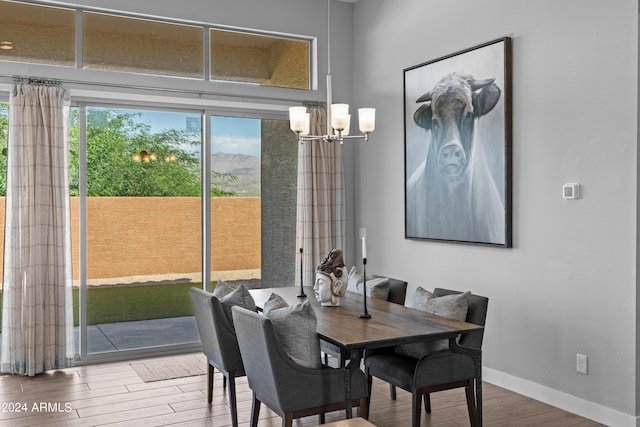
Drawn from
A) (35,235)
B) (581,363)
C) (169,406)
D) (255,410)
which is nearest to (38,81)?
(35,235)

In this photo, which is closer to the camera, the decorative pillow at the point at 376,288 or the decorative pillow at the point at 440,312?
the decorative pillow at the point at 440,312

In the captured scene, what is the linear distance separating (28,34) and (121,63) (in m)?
0.75

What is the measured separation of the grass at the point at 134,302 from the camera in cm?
543

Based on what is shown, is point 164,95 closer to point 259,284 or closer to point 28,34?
point 28,34

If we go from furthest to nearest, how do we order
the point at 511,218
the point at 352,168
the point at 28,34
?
the point at 352,168 < the point at 28,34 < the point at 511,218

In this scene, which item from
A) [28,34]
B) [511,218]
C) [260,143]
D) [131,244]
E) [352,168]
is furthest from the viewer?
[352,168]

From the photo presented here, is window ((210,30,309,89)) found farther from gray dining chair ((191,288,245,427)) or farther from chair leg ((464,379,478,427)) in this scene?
chair leg ((464,379,478,427))

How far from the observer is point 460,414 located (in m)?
3.99

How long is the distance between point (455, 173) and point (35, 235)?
11.1 feet

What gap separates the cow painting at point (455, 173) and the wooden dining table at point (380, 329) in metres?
1.17

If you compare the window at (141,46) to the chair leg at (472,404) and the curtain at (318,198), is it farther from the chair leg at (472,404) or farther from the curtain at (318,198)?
the chair leg at (472,404)

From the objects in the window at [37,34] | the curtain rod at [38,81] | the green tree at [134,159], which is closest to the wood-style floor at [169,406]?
the green tree at [134,159]

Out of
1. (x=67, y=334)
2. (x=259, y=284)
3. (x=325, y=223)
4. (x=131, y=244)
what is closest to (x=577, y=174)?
(x=325, y=223)

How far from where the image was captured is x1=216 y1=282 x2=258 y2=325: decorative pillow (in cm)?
373
